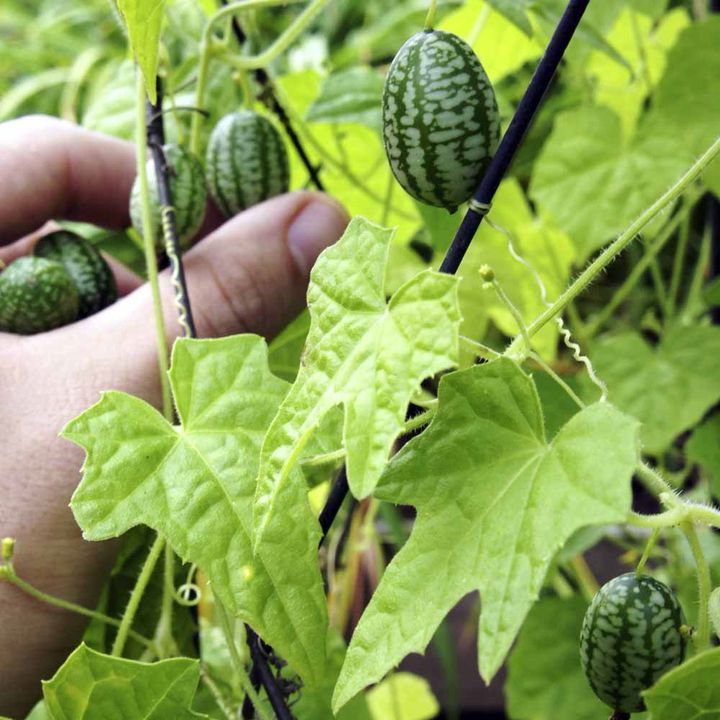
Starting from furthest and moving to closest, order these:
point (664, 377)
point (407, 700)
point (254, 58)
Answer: point (407, 700) → point (664, 377) → point (254, 58)

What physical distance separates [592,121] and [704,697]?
72 cm

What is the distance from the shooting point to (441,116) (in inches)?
18.1

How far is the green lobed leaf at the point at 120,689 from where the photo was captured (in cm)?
52

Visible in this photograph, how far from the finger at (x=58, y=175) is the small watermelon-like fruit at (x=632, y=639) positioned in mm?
646

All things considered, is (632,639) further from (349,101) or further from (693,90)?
(693,90)

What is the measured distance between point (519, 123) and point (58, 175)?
58 centimetres

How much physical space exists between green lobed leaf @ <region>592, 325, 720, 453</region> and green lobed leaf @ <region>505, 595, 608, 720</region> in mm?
216

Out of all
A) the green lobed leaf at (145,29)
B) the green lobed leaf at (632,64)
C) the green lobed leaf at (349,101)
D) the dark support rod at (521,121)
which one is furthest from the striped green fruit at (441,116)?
the green lobed leaf at (632,64)

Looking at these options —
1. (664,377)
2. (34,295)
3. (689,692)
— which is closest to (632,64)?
(664,377)

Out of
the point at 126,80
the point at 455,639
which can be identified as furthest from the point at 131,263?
the point at 455,639

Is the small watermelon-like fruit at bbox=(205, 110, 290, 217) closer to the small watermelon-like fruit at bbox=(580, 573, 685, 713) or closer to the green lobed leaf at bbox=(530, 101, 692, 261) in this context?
the green lobed leaf at bbox=(530, 101, 692, 261)

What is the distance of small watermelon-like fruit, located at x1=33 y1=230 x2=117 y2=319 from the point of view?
28.9 inches

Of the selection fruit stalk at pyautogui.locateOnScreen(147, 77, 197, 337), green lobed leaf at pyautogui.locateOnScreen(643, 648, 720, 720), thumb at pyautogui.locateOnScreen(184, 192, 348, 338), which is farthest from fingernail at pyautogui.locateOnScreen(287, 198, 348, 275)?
green lobed leaf at pyautogui.locateOnScreen(643, 648, 720, 720)

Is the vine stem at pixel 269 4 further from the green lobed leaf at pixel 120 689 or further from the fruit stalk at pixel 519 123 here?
the green lobed leaf at pixel 120 689
